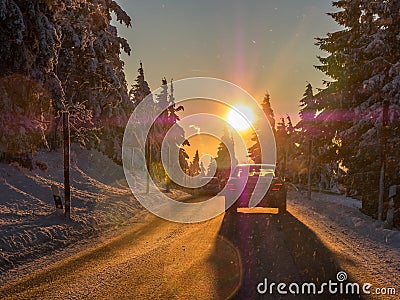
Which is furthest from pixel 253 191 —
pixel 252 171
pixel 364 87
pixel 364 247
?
pixel 364 87

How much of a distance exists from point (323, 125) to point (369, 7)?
7.93 metres

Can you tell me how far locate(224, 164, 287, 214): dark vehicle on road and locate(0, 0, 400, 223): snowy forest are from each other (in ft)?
7.64

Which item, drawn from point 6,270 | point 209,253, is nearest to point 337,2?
point 209,253

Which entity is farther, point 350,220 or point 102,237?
point 350,220

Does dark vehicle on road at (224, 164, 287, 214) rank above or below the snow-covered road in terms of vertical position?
above

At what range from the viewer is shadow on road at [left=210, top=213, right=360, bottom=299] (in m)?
5.50

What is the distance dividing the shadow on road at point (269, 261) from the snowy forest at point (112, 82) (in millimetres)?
5948

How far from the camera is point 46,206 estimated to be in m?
13.5

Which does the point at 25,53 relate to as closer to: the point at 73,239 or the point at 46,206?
the point at 46,206

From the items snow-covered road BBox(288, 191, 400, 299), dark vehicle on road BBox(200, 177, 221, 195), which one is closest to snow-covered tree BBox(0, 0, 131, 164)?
dark vehicle on road BBox(200, 177, 221, 195)

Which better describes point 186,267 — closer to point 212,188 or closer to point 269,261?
point 269,261

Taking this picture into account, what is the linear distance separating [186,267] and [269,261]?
59.4 inches

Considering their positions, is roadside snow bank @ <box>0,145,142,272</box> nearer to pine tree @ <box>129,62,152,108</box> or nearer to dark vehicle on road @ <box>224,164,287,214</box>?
dark vehicle on road @ <box>224,164,287,214</box>

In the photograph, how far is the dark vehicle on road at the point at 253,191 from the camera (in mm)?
13477
